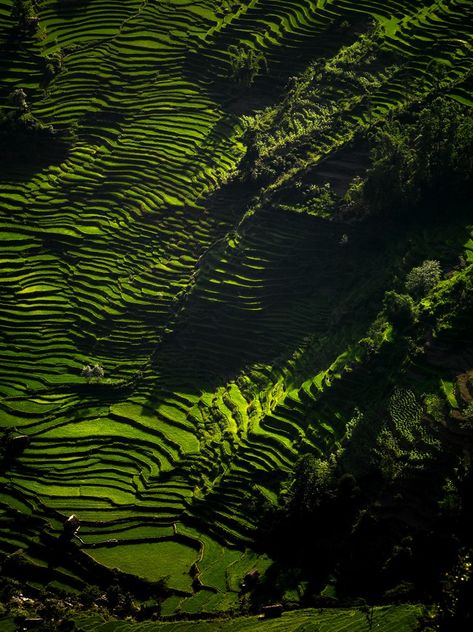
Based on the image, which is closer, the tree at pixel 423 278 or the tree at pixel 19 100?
the tree at pixel 423 278

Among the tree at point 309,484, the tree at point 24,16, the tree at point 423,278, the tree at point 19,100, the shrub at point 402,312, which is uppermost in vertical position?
the tree at point 24,16

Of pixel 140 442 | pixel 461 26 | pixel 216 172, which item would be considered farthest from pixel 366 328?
pixel 461 26

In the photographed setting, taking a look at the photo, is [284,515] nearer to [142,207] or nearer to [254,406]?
[254,406]

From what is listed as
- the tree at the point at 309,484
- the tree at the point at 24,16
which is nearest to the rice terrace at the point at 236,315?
the tree at the point at 309,484

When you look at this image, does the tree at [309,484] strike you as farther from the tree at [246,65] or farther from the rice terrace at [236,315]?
the tree at [246,65]

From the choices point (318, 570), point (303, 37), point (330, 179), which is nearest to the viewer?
point (318, 570)

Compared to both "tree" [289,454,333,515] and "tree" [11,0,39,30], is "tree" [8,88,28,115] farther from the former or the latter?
"tree" [289,454,333,515]

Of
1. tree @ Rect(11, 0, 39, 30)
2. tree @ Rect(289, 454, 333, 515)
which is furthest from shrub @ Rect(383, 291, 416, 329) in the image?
tree @ Rect(11, 0, 39, 30)
